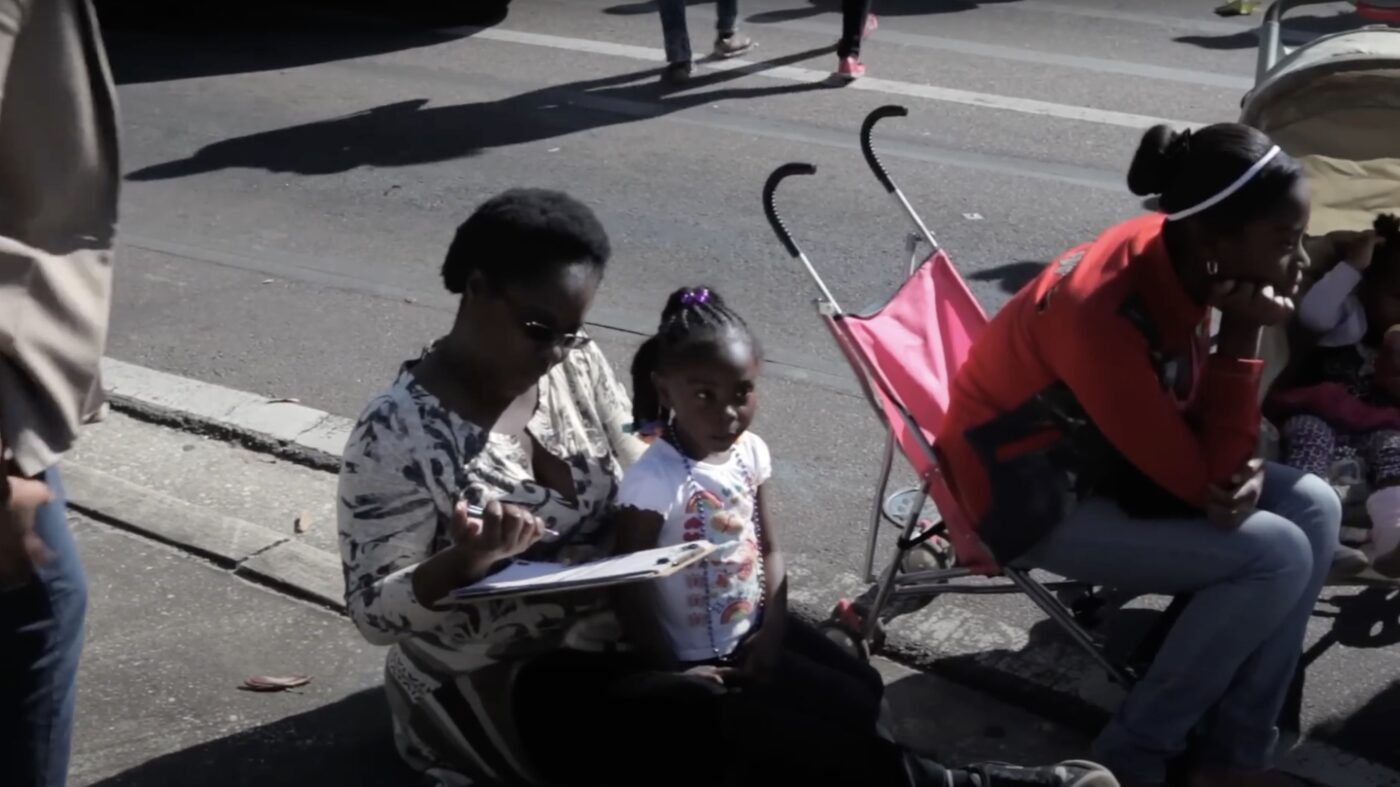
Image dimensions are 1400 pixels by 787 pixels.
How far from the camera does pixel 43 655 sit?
253 centimetres

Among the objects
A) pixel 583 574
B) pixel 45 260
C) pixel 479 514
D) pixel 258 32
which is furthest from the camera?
pixel 258 32

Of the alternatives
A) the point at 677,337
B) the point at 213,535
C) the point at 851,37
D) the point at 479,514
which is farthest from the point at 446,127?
the point at 479,514

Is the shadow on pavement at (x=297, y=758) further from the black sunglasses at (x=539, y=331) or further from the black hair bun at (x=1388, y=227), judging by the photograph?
the black hair bun at (x=1388, y=227)

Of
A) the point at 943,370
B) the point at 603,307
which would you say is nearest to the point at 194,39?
the point at 603,307

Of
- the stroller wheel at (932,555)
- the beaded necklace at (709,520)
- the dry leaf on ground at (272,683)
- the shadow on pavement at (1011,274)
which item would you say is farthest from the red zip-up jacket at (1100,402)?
the shadow on pavement at (1011,274)

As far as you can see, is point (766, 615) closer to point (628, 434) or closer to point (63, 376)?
point (628, 434)

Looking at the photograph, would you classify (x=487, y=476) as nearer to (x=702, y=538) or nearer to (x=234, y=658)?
(x=702, y=538)

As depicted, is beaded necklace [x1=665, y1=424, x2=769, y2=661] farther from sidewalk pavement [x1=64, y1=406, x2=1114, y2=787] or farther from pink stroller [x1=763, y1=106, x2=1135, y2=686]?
sidewalk pavement [x1=64, y1=406, x2=1114, y2=787]

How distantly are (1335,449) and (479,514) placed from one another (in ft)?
6.54

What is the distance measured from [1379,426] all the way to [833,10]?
29.1 feet

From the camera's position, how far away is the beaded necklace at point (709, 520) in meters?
3.20

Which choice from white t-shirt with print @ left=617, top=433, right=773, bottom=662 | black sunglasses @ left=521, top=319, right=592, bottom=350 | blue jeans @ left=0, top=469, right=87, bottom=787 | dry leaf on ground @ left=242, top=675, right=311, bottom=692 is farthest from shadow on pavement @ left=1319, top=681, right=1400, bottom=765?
blue jeans @ left=0, top=469, right=87, bottom=787

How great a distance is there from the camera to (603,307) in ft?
21.6

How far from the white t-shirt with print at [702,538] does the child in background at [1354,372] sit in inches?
54.1
